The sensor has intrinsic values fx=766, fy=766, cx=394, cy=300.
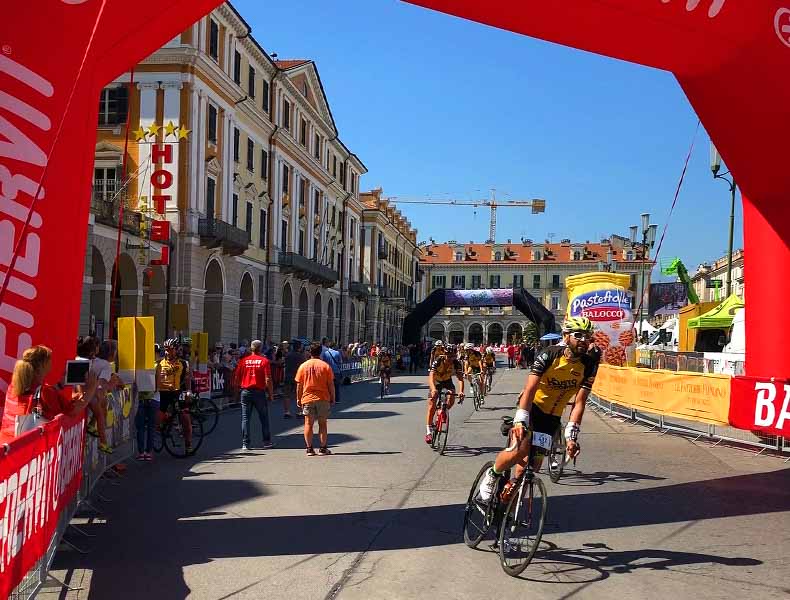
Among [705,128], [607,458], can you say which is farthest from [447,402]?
[705,128]

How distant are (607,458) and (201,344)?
11.1 meters

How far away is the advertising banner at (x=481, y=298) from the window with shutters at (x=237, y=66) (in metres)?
18.2

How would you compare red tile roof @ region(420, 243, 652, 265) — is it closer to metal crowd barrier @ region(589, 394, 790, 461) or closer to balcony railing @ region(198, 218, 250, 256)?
balcony railing @ region(198, 218, 250, 256)

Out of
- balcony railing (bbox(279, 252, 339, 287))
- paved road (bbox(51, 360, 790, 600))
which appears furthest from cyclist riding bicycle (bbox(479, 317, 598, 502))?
balcony railing (bbox(279, 252, 339, 287))

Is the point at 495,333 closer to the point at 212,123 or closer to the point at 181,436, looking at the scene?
the point at 212,123

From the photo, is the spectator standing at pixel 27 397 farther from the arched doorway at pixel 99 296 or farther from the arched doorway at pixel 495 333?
the arched doorway at pixel 495 333

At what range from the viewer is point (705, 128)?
1031 cm

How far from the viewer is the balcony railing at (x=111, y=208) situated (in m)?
26.8

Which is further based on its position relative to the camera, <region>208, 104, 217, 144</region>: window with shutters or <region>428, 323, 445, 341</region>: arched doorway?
<region>428, 323, 445, 341</region>: arched doorway

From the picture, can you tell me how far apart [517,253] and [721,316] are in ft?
310

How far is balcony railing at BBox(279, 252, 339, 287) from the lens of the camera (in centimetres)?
4597

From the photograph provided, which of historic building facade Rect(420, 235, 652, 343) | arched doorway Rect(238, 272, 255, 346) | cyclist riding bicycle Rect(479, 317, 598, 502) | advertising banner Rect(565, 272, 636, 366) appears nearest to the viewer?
cyclist riding bicycle Rect(479, 317, 598, 502)

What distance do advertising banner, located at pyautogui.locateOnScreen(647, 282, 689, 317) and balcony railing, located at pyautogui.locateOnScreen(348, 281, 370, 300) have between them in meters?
27.0

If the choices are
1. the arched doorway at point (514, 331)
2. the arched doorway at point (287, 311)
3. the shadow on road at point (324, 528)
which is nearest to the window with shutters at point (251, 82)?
the arched doorway at point (287, 311)
